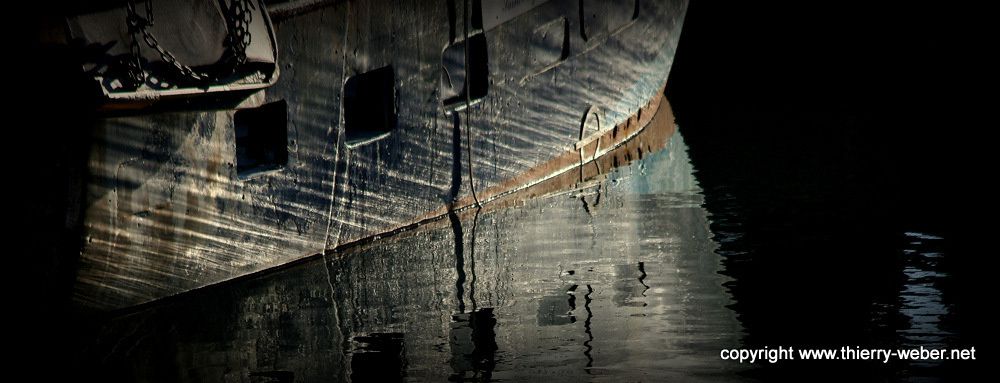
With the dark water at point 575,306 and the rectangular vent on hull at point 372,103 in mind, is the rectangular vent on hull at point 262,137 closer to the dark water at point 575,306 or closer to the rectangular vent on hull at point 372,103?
the dark water at point 575,306

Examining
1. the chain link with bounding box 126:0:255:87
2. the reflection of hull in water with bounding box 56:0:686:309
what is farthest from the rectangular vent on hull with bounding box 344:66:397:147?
the chain link with bounding box 126:0:255:87

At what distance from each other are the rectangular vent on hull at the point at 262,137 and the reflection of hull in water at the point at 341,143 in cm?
1

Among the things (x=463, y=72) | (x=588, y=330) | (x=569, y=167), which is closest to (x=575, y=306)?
(x=588, y=330)

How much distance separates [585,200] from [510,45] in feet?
5.74

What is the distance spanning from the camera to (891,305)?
25.4ft

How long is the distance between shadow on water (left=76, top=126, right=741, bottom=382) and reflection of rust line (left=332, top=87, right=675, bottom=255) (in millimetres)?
241

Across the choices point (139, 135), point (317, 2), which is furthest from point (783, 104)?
point (139, 135)

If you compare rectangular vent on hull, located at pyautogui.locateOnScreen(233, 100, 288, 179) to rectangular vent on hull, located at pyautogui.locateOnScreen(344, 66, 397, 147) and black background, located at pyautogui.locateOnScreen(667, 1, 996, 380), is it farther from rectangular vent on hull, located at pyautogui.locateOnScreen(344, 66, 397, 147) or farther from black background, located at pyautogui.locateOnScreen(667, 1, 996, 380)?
black background, located at pyautogui.locateOnScreen(667, 1, 996, 380)

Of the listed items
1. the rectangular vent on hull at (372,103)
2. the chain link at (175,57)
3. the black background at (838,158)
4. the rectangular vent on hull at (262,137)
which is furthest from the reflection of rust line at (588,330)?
the chain link at (175,57)

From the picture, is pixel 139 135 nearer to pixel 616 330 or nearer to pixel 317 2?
pixel 317 2

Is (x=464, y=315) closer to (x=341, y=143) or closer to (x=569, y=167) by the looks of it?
(x=341, y=143)

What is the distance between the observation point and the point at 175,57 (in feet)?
26.0

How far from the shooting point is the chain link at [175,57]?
7.60 meters

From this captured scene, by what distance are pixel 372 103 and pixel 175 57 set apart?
8.58 ft
